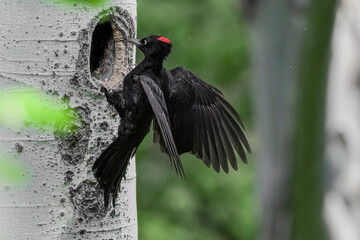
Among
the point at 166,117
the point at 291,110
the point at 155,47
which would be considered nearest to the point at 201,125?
the point at 155,47

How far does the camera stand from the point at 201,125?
3.49 metres

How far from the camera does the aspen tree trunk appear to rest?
8.06 feet

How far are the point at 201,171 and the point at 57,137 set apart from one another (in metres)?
5.34

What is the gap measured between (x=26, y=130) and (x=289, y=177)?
2.55 meters

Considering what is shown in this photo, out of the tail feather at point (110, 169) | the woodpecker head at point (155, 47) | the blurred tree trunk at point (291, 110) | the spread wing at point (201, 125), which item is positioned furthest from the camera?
the blurred tree trunk at point (291, 110)

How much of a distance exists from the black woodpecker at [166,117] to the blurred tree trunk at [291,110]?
1.76 ft

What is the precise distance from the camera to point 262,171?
477cm

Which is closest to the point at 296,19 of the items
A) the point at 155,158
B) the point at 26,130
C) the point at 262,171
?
the point at 262,171

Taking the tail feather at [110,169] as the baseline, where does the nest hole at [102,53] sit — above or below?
above

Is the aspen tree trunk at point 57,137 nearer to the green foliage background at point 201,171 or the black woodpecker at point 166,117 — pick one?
the black woodpecker at point 166,117

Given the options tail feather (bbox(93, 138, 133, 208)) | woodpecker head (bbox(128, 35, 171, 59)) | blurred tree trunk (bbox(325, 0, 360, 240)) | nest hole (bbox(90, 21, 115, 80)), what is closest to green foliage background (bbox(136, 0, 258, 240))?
blurred tree trunk (bbox(325, 0, 360, 240))

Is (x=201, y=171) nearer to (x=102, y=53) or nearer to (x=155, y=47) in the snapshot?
(x=155, y=47)

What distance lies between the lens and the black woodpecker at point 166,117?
2729 millimetres

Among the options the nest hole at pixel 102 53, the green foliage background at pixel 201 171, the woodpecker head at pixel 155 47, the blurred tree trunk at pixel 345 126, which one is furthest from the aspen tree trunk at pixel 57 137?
the green foliage background at pixel 201 171
